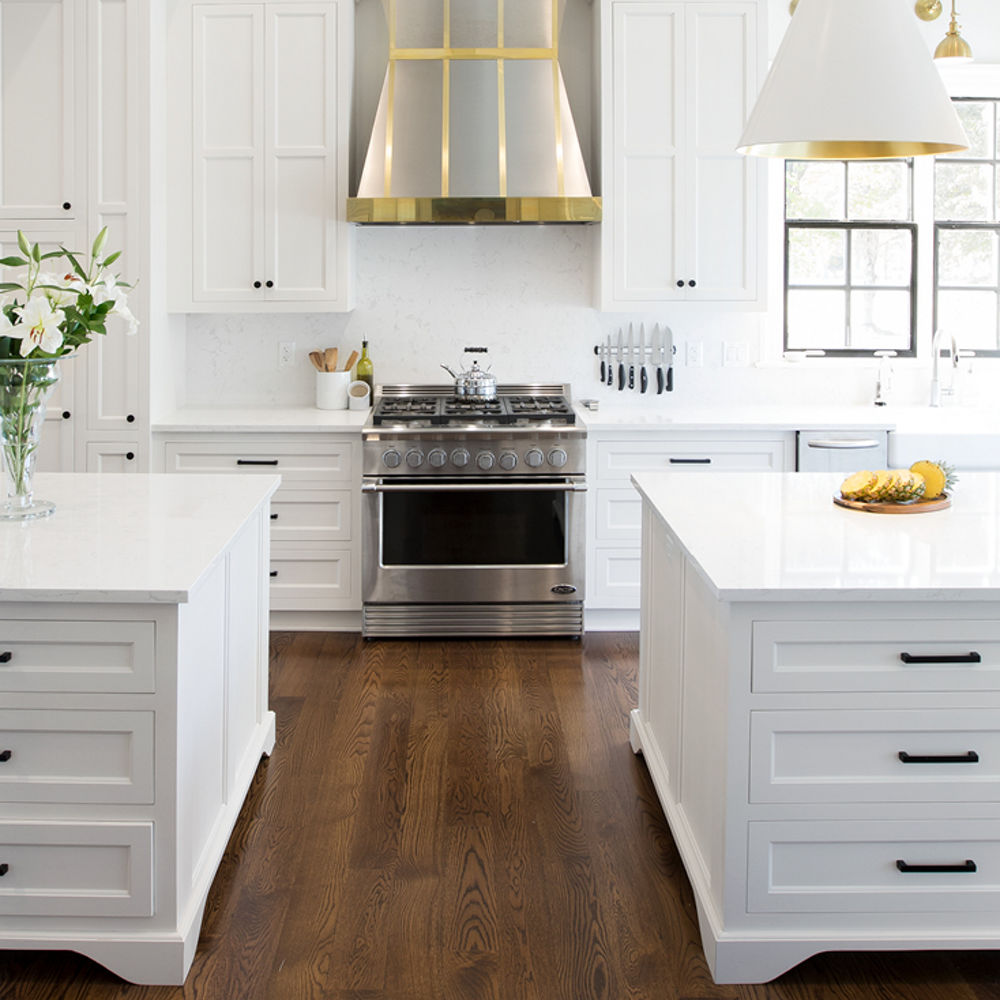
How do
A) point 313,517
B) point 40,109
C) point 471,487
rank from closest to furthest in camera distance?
1. point 40,109
2. point 471,487
3. point 313,517

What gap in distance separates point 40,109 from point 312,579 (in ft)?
7.00

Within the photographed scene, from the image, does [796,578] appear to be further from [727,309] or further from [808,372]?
[808,372]

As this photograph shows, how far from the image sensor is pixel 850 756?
224 centimetres

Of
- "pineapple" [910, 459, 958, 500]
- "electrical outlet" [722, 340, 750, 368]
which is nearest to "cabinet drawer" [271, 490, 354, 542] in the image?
"electrical outlet" [722, 340, 750, 368]

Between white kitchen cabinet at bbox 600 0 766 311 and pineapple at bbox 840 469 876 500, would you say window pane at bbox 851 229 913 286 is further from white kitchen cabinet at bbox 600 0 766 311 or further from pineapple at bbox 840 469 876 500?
pineapple at bbox 840 469 876 500

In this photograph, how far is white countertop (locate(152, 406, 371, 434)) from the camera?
4707 millimetres

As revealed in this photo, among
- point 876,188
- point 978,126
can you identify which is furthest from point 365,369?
point 978,126

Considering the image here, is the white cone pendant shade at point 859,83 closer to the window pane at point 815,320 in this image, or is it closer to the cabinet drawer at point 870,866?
the cabinet drawer at point 870,866

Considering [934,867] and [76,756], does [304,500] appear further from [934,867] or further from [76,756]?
[934,867]

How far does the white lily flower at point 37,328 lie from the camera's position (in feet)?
8.21

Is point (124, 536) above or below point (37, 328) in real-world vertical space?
below

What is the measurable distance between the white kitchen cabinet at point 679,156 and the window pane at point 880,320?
2.57ft

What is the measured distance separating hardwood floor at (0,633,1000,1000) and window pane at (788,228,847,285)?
2.39 m

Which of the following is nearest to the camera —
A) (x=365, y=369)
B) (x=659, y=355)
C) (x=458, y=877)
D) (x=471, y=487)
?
(x=458, y=877)
